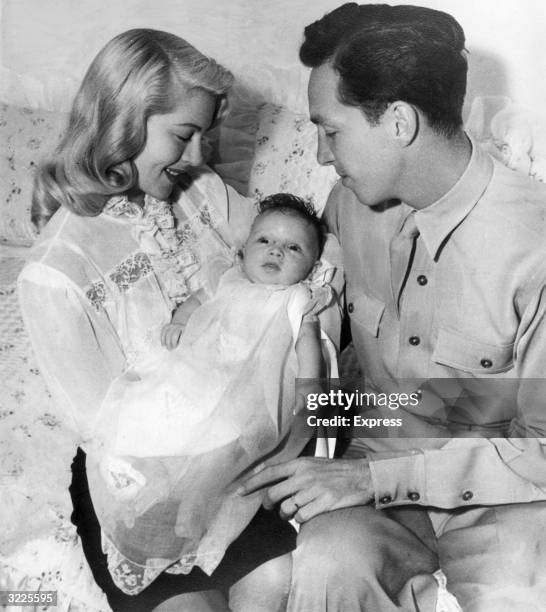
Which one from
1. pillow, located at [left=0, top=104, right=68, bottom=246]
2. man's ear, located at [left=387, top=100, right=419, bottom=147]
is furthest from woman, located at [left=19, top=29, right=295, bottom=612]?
man's ear, located at [left=387, top=100, right=419, bottom=147]

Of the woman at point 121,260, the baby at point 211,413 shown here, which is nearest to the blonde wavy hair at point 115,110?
the woman at point 121,260

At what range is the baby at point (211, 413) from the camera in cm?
91

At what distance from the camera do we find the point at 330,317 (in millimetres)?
1075

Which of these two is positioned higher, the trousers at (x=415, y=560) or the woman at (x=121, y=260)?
the woman at (x=121, y=260)

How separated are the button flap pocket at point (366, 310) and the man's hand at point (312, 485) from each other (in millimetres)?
234

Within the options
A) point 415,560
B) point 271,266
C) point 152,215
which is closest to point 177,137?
point 152,215

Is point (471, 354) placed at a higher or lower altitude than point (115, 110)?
lower

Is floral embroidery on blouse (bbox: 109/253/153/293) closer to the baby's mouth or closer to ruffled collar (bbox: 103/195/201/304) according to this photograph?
ruffled collar (bbox: 103/195/201/304)

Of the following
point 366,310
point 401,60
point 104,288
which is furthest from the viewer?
point 366,310

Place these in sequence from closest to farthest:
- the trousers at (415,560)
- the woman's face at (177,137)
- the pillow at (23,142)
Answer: the trousers at (415,560)
the woman's face at (177,137)
the pillow at (23,142)

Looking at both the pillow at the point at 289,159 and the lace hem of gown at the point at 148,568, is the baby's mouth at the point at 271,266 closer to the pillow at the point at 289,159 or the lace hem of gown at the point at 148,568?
the pillow at the point at 289,159

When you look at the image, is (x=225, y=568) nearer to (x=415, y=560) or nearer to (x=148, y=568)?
(x=148, y=568)

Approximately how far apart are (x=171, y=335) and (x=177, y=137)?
0.94 ft

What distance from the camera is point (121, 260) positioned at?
102cm
